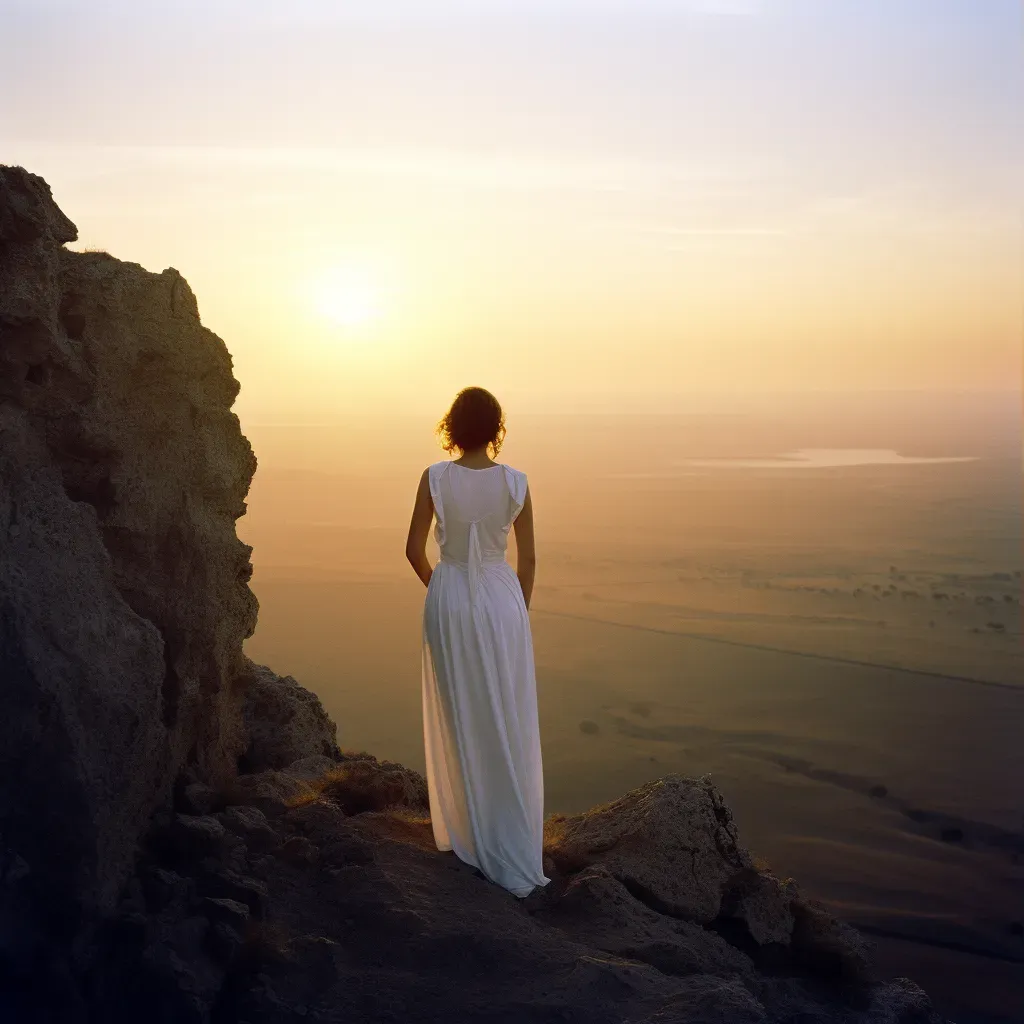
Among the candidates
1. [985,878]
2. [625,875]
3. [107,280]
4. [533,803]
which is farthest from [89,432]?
[985,878]

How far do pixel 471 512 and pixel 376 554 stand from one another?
66.0 feet

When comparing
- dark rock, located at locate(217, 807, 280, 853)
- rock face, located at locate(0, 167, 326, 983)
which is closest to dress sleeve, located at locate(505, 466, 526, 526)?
rock face, located at locate(0, 167, 326, 983)

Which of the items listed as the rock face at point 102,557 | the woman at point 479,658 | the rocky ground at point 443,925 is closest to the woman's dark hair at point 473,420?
the woman at point 479,658

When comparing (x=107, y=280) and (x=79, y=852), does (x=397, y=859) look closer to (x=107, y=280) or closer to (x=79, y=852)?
(x=79, y=852)

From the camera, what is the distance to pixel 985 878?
9.23 m

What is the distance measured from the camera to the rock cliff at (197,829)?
4.81 m

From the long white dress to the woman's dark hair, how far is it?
0.14m

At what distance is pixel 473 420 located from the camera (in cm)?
595

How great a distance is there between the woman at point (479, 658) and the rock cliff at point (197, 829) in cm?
25

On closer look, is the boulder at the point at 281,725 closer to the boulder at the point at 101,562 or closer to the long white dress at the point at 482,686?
the boulder at the point at 101,562

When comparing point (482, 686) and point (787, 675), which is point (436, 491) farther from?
point (787, 675)

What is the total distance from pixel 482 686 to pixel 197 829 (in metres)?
1.49

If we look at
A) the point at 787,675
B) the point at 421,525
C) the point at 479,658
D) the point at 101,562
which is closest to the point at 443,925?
the point at 479,658

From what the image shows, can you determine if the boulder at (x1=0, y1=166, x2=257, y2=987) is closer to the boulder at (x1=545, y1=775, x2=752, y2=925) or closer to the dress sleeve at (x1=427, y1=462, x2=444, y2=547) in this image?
the dress sleeve at (x1=427, y1=462, x2=444, y2=547)
